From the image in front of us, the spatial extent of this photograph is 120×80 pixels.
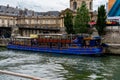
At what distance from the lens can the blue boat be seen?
166 feet

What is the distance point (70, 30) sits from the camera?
67.1m

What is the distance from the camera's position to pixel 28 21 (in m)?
102

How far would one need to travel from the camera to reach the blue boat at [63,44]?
5055cm

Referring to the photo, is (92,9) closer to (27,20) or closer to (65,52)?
(27,20)

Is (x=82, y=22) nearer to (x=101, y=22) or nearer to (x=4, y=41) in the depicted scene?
(x=101, y=22)

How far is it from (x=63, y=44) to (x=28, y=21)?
48.8 meters

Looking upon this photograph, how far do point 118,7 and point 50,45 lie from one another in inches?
766

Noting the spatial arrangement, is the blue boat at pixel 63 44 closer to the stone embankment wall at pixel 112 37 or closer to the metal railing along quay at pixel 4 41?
the stone embankment wall at pixel 112 37

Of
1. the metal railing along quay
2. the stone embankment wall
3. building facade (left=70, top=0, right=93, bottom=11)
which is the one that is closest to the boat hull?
the stone embankment wall

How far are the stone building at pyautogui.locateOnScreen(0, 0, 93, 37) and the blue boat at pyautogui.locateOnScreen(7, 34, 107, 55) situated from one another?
60.1 ft

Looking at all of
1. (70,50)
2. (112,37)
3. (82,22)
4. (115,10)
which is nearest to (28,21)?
(82,22)

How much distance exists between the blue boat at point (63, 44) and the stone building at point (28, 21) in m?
18.3

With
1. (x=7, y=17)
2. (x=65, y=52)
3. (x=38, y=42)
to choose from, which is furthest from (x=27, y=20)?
(x=65, y=52)

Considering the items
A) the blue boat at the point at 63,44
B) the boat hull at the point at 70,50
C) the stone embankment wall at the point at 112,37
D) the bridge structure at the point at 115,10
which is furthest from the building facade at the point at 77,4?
the stone embankment wall at the point at 112,37
